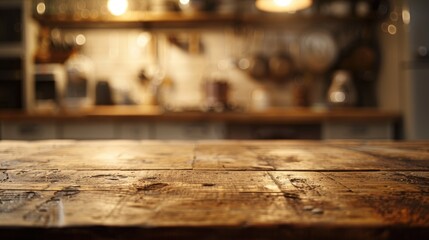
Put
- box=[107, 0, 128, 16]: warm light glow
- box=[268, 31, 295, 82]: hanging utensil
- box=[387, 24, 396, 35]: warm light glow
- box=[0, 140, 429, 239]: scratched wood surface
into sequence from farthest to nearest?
box=[268, 31, 295, 82]: hanging utensil → box=[107, 0, 128, 16]: warm light glow → box=[387, 24, 396, 35]: warm light glow → box=[0, 140, 429, 239]: scratched wood surface

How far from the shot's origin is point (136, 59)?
341cm

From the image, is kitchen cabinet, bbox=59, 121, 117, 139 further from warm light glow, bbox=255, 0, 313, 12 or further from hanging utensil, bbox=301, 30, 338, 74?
hanging utensil, bbox=301, 30, 338, 74

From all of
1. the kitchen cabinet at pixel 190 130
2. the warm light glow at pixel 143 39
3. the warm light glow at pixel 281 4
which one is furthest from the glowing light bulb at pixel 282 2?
the warm light glow at pixel 143 39

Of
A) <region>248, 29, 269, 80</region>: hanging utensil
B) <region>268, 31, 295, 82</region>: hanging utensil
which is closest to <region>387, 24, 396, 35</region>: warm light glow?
<region>268, 31, 295, 82</region>: hanging utensil

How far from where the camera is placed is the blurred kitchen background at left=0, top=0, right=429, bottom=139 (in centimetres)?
277

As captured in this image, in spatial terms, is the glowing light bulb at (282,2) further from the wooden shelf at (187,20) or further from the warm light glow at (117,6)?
the warm light glow at (117,6)

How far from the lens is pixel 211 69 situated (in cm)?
343

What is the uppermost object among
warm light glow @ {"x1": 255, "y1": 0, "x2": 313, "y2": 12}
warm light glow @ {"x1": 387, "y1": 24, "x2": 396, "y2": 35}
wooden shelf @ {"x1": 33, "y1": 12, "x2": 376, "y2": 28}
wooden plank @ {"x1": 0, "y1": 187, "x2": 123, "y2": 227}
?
wooden shelf @ {"x1": 33, "y1": 12, "x2": 376, "y2": 28}

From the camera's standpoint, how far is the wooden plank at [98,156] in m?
0.91

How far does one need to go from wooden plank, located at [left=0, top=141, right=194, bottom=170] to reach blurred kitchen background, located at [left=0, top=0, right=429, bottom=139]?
4.77 ft

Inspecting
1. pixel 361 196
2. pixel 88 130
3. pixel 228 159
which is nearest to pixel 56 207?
pixel 361 196

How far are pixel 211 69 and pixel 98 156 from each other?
2419 millimetres

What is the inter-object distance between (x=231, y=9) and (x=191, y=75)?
0.60m

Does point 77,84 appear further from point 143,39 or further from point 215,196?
point 215,196
